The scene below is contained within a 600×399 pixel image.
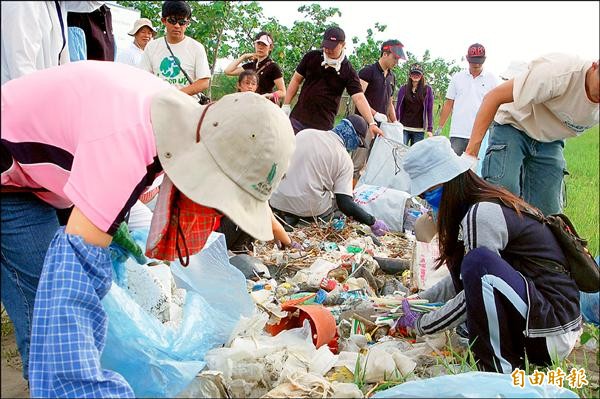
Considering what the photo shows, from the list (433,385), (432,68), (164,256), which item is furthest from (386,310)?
(432,68)

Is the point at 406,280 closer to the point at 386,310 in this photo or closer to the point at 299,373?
the point at 386,310

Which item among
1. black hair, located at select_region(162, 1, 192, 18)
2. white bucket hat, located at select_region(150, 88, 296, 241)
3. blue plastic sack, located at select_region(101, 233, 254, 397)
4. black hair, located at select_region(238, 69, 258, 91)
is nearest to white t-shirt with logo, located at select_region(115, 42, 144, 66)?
black hair, located at select_region(238, 69, 258, 91)

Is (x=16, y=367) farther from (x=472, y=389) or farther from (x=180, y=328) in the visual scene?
(x=472, y=389)

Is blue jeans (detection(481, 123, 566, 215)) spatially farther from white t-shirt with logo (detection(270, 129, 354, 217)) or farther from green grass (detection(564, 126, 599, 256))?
white t-shirt with logo (detection(270, 129, 354, 217))

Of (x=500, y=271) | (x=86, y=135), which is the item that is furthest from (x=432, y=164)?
(x=86, y=135)

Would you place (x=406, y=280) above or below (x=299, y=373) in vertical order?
below

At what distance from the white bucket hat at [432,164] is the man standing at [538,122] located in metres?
0.71

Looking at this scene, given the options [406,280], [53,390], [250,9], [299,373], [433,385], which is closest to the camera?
[53,390]

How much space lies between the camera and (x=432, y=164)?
2.13m

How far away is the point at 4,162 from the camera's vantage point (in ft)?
4.30

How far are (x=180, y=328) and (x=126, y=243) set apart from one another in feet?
1.24

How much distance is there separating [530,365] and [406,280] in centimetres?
109

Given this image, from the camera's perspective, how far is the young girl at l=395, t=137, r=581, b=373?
1998 millimetres

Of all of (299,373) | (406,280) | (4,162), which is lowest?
(406,280)
